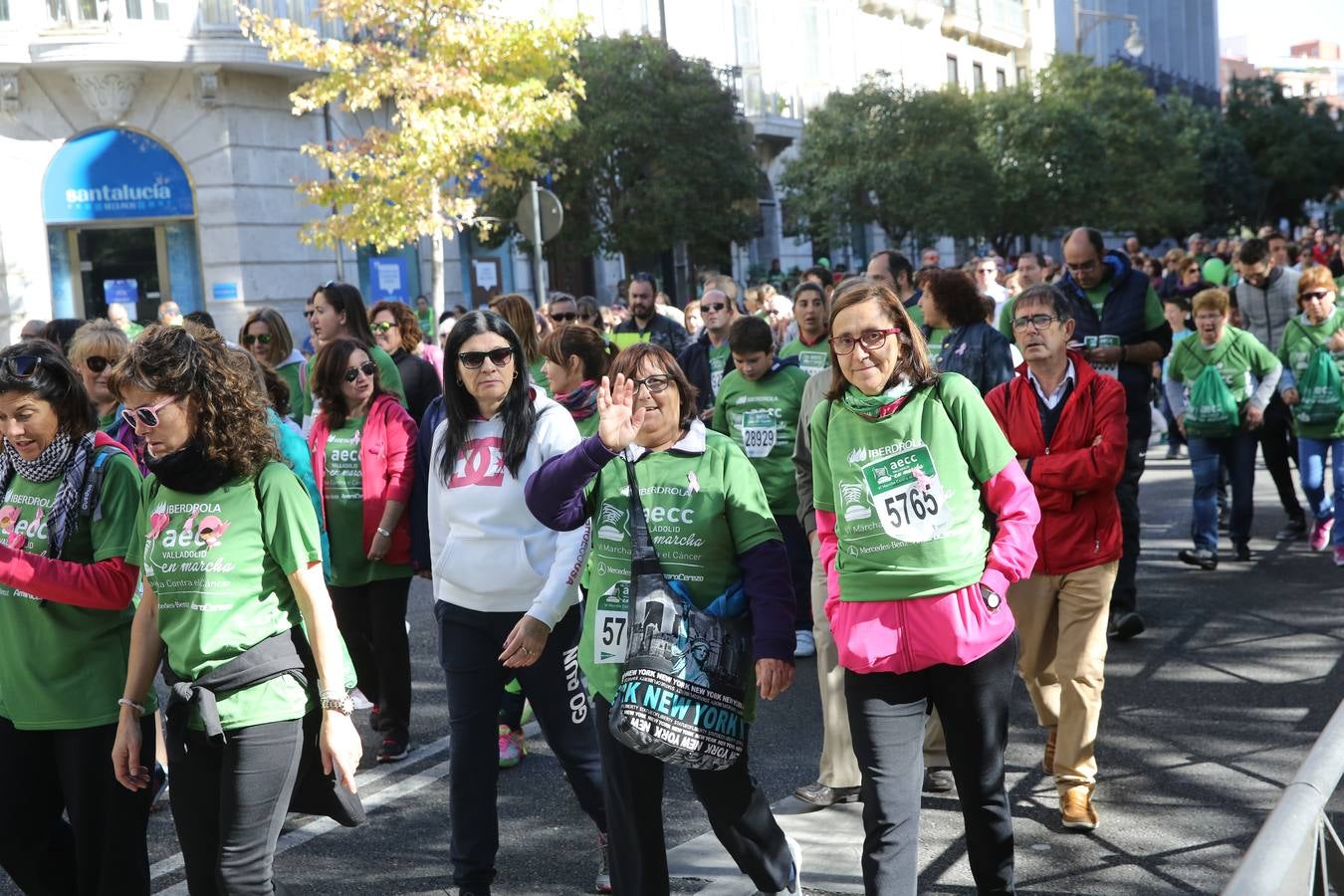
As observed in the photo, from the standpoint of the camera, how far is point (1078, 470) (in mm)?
5438

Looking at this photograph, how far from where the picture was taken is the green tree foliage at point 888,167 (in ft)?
112

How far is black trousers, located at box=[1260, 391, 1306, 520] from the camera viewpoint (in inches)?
424

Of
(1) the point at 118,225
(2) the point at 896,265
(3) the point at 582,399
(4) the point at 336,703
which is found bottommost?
(4) the point at 336,703

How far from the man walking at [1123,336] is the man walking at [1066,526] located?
2.40m

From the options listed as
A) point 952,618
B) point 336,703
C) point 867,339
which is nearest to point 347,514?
point 336,703

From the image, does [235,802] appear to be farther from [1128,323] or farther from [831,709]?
[1128,323]

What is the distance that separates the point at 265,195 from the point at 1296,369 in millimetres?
17086

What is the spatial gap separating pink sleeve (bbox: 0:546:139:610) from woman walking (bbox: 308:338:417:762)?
7.89 feet

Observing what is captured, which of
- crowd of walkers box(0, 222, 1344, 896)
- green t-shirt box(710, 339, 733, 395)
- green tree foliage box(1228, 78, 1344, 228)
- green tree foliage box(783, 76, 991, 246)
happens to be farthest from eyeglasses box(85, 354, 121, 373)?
green tree foliage box(1228, 78, 1344, 228)

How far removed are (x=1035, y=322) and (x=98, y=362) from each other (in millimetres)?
3625

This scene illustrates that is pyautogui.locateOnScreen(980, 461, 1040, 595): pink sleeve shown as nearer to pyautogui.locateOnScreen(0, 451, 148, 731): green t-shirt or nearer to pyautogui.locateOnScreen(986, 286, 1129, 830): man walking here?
pyautogui.locateOnScreen(986, 286, 1129, 830): man walking

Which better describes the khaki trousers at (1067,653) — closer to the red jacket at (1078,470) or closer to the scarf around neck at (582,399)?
the red jacket at (1078,470)

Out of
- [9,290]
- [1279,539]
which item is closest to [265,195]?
[9,290]

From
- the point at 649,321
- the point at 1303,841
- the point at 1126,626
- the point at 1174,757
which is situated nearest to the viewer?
the point at 1303,841
